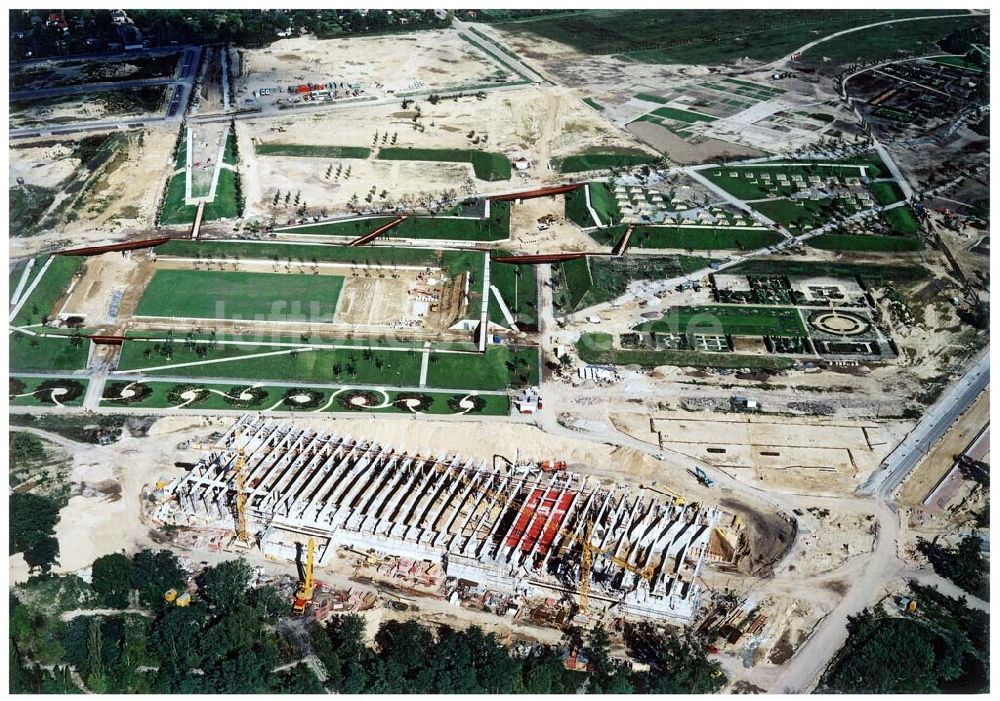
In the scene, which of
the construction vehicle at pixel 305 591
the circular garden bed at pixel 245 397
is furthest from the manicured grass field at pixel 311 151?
the construction vehicle at pixel 305 591

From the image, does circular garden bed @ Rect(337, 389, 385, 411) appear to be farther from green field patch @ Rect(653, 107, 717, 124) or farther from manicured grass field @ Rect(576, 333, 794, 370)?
green field patch @ Rect(653, 107, 717, 124)

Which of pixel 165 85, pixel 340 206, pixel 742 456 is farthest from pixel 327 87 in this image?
pixel 742 456

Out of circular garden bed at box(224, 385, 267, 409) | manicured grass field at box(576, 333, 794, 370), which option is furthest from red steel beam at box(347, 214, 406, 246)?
manicured grass field at box(576, 333, 794, 370)

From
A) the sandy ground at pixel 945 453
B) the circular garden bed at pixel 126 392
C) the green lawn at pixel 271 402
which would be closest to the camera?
the sandy ground at pixel 945 453

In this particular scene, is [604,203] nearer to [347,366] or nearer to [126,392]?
[347,366]

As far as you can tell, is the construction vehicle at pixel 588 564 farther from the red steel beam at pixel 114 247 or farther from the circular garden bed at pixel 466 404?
the red steel beam at pixel 114 247
